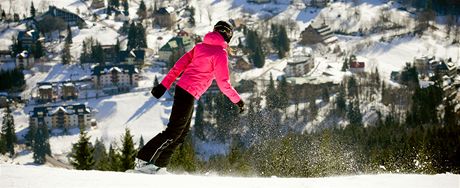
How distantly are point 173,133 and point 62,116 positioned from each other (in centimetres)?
3441

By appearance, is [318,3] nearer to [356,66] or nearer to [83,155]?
[356,66]

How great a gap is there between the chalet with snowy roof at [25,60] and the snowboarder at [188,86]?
151 feet

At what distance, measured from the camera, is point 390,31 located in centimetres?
5441

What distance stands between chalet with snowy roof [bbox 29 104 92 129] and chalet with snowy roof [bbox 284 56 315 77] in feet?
49.9

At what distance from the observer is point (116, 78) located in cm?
4288

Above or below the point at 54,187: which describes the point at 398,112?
below

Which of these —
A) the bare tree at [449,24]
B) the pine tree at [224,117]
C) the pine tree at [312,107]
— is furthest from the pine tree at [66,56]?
the bare tree at [449,24]

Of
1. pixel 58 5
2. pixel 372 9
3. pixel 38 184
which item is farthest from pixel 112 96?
pixel 38 184

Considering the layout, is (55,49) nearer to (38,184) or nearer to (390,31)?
(390,31)

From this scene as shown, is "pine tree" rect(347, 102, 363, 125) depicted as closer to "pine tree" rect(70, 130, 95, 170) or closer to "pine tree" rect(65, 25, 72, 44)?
"pine tree" rect(70, 130, 95, 170)

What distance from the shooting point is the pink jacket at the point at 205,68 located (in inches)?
151

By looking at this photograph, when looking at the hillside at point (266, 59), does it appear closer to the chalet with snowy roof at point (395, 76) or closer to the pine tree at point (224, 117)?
the pine tree at point (224, 117)

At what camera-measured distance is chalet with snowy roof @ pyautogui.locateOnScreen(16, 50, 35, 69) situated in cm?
4712

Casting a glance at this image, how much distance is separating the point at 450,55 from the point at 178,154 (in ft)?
132
